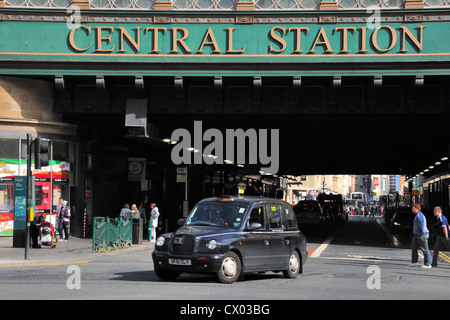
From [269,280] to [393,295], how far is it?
337cm

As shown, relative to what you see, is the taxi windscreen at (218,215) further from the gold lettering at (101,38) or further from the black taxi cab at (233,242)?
the gold lettering at (101,38)

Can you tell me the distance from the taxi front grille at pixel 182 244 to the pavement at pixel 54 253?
22.8ft

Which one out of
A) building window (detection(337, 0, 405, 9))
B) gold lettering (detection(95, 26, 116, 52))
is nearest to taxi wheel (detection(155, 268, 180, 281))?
gold lettering (detection(95, 26, 116, 52))

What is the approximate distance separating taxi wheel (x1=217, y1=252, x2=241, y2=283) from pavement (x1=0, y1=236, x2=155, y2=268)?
758cm

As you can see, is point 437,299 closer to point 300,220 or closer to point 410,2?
point 410,2

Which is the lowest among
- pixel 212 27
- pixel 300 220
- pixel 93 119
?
pixel 300 220

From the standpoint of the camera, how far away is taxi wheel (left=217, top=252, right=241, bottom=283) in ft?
47.0

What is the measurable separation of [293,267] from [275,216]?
4.13 ft

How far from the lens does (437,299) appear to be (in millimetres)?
12680

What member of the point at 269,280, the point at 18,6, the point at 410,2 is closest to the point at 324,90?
the point at 410,2

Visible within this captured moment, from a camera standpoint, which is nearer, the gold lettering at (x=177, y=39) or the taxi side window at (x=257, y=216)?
the taxi side window at (x=257, y=216)

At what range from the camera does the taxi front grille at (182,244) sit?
14328 millimetres

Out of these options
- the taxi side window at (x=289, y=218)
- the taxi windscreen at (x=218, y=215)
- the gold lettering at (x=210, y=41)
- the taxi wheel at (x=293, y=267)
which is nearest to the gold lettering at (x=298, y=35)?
the gold lettering at (x=210, y=41)

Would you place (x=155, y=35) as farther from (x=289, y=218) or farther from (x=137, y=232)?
(x=289, y=218)
